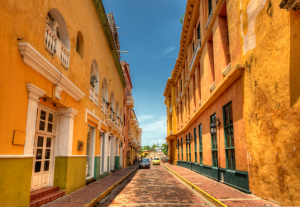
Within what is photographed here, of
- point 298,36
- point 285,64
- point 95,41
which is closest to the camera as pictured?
point 298,36

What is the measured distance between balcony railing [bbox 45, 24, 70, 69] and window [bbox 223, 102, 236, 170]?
24.1 ft

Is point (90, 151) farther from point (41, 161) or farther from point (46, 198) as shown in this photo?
point (46, 198)

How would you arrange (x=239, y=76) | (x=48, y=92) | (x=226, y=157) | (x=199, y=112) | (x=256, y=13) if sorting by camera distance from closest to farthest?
(x=48, y=92), (x=256, y=13), (x=239, y=76), (x=226, y=157), (x=199, y=112)

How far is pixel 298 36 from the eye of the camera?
5379 millimetres

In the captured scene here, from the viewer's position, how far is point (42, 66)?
20.2 feet

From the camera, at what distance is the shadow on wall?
5.35 m

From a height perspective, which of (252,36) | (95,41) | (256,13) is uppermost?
(95,41)

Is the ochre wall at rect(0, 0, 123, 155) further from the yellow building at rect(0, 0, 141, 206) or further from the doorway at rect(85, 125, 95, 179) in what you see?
the doorway at rect(85, 125, 95, 179)

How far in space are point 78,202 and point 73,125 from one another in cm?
311

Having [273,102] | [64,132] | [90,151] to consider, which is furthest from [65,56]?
[273,102]

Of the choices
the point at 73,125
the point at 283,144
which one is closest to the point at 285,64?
the point at 283,144

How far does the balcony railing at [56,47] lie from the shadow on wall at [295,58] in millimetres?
6880

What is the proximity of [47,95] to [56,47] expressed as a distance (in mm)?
1801

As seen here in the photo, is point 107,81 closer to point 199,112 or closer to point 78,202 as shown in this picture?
point 199,112
